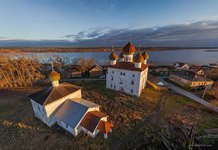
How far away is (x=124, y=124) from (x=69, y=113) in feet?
28.2

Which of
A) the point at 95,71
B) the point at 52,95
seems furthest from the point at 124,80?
the point at 95,71

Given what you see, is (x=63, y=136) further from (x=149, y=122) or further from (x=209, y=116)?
(x=209, y=116)

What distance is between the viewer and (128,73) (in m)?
25.6

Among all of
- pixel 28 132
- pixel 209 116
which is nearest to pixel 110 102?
pixel 28 132

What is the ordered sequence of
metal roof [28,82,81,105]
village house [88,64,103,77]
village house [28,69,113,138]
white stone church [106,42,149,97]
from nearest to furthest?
village house [28,69,113,138], metal roof [28,82,81,105], white stone church [106,42,149,97], village house [88,64,103,77]

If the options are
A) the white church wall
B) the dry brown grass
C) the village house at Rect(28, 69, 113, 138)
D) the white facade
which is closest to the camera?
the dry brown grass

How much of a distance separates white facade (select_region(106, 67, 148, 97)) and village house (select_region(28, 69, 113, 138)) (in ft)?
37.4

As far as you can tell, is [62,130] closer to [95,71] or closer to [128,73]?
[128,73]

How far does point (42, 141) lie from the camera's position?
50.6 feet

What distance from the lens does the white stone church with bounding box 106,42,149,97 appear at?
962 inches

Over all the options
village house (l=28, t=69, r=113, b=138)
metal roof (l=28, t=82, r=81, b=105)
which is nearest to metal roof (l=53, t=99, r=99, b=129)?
village house (l=28, t=69, r=113, b=138)

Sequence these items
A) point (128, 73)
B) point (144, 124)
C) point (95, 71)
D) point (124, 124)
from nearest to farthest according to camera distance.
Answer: point (124, 124) → point (144, 124) → point (128, 73) → point (95, 71)

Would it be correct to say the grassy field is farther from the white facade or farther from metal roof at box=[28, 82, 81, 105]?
metal roof at box=[28, 82, 81, 105]

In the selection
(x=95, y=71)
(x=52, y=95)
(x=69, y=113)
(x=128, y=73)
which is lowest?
(x=95, y=71)
